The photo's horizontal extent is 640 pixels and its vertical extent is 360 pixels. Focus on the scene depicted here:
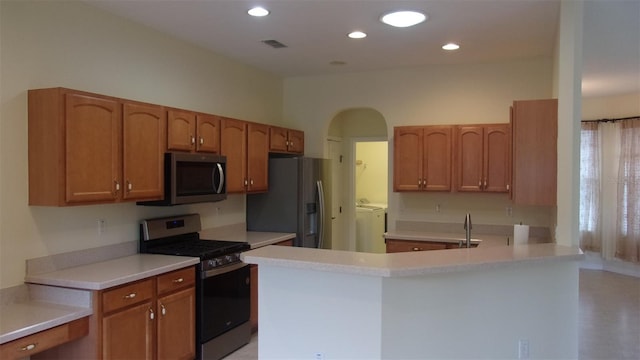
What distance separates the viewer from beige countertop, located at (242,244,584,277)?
2.39 m

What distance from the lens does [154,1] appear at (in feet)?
11.1

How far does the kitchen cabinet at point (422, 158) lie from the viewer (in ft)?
16.9

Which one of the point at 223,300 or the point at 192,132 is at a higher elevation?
the point at 192,132

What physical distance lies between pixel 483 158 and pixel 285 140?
2194 millimetres

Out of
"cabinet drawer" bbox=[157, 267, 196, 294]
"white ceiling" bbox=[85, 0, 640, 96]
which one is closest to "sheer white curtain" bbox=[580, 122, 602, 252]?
"white ceiling" bbox=[85, 0, 640, 96]

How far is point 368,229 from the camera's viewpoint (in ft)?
24.5

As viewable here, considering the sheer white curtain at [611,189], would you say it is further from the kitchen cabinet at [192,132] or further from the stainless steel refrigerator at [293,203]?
the kitchen cabinet at [192,132]

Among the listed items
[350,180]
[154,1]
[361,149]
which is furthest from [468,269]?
[361,149]

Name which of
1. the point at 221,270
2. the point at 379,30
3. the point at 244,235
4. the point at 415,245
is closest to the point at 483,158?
the point at 415,245

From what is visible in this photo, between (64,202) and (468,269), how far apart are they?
244 centimetres

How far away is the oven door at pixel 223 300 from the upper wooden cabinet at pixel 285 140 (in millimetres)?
1571

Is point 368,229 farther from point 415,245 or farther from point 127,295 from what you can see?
point 127,295

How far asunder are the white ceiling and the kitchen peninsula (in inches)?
71.3

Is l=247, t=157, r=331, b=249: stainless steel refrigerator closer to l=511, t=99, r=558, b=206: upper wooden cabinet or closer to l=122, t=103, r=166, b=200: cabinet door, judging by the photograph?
l=122, t=103, r=166, b=200: cabinet door
